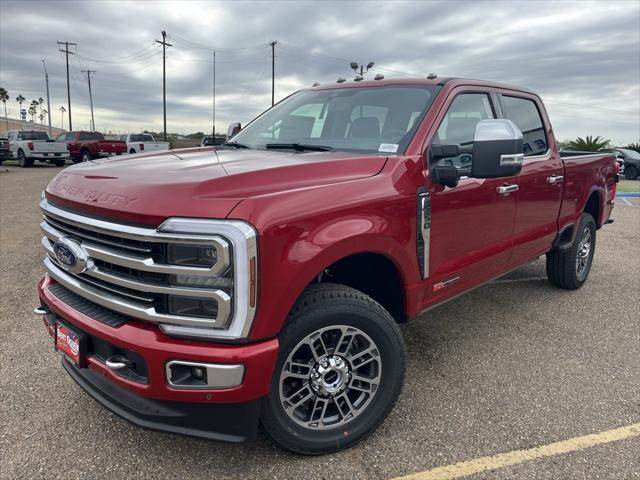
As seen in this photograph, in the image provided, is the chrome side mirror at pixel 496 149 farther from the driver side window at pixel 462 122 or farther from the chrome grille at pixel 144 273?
the chrome grille at pixel 144 273

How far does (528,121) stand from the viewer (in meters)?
4.29

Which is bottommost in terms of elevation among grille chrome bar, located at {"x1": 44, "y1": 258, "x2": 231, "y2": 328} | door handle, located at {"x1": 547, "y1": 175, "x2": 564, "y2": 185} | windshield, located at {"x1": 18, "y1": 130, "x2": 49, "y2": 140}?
grille chrome bar, located at {"x1": 44, "y1": 258, "x2": 231, "y2": 328}

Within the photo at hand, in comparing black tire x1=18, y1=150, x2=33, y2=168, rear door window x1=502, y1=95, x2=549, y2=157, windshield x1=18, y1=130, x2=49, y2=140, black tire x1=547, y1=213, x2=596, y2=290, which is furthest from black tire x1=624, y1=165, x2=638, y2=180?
windshield x1=18, y1=130, x2=49, y2=140

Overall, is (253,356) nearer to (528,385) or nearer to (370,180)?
(370,180)

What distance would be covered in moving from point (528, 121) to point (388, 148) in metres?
2.04

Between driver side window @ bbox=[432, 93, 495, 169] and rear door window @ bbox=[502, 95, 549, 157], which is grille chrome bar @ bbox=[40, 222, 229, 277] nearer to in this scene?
driver side window @ bbox=[432, 93, 495, 169]

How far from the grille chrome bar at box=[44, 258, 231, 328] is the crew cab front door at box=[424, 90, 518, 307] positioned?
141cm

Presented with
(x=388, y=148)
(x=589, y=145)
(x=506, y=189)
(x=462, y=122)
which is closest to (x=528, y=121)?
(x=506, y=189)

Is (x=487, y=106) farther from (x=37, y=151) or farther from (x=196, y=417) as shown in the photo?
(x=37, y=151)

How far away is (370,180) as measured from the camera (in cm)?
255

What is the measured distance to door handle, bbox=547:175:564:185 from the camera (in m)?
4.17

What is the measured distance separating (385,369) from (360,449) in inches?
17.3

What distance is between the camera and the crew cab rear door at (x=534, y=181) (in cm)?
387

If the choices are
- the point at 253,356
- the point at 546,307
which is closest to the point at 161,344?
the point at 253,356
